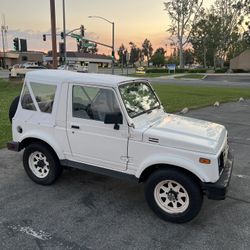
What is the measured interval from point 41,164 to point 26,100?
1.03 metres

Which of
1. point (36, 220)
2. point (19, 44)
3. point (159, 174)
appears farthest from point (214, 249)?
point (19, 44)

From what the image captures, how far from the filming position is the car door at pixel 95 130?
434 cm

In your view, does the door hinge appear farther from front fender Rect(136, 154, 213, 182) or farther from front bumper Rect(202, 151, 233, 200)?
front bumper Rect(202, 151, 233, 200)

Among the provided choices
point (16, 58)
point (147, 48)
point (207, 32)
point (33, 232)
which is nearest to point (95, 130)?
point (33, 232)

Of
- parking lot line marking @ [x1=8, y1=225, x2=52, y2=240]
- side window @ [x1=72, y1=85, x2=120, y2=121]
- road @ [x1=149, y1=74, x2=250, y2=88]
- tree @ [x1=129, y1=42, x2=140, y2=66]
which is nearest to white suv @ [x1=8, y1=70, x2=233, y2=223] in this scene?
side window @ [x1=72, y1=85, x2=120, y2=121]

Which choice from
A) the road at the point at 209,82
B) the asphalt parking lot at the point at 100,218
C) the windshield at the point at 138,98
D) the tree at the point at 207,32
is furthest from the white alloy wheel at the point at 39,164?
the tree at the point at 207,32

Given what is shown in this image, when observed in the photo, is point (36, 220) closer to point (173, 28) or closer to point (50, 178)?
point (50, 178)

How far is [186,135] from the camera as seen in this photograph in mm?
4129

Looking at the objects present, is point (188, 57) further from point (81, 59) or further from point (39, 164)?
point (39, 164)

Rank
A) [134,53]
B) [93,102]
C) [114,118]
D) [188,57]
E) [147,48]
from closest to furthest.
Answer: [114,118], [93,102], [188,57], [134,53], [147,48]

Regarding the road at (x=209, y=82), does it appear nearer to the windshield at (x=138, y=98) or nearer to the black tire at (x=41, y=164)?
the windshield at (x=138, y=98)

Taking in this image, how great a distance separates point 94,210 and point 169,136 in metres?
1.40

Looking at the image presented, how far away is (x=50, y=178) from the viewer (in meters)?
5.06

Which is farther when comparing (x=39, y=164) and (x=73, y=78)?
(x=39, y=164)
